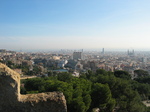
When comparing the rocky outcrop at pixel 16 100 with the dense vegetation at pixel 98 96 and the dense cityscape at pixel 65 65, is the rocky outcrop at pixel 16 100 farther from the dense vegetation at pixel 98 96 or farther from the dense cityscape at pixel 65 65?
the dense cityscape at pixel 65 65

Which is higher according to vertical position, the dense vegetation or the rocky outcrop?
the rocky outcrop

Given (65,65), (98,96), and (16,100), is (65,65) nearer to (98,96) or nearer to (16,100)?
(98,96)

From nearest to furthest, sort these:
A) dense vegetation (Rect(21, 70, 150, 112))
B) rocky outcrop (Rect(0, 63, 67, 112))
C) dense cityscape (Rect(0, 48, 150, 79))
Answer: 1. rocky outcrop (Rect(0, 63, 67, 112))
2. dense vegetation (Rect(21, 70, 150, 112))
3. dense cityscape (Rect(0, 48, 150, 79))

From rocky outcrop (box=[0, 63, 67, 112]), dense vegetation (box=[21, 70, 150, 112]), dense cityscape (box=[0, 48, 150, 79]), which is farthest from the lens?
dense cityscape (box=[0, 48, 150, 79])

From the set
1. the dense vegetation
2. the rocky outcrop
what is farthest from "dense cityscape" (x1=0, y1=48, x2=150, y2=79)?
the rocky outcrop

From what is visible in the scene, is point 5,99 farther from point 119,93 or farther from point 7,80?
point 119,93

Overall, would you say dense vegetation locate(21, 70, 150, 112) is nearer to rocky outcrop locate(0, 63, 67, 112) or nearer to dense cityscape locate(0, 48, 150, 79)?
rocky outcrop locate(0, 63, 67, 112)

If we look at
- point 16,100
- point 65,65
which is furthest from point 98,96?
point 65,65

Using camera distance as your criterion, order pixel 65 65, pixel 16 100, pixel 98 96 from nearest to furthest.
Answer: pixel 16 100 < pixel 98 96 < pixel 65 65

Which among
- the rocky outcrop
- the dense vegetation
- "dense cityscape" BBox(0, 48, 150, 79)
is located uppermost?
the rocky outcrop

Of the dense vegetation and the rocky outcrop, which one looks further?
the dense vegetation
